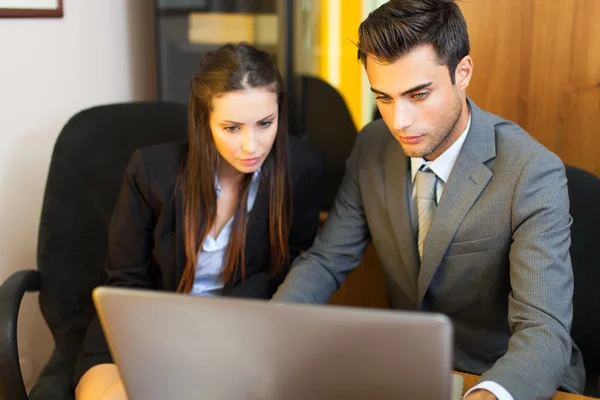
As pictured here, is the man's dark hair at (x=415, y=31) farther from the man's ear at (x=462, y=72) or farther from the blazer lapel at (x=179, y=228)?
the blazer lapel at (x=179, y=228)

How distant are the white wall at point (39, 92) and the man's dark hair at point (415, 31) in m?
0.97

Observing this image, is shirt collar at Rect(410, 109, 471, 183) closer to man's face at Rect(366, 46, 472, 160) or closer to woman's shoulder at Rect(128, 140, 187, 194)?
man's face at Rect(366, 46, 472, 160)

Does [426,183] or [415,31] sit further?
[426,183]

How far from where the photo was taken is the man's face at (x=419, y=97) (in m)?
1.30

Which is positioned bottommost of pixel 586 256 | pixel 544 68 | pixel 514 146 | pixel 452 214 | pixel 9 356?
pixel 9 356

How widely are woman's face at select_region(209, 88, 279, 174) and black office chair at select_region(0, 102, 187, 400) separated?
0.35m

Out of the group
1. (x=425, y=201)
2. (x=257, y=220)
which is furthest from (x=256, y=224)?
(x=425, y=201)

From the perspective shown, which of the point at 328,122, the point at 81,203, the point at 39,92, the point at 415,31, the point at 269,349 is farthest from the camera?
the point at 328,122

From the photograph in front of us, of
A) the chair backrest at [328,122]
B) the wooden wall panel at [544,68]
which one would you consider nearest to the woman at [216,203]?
the chair backrest at [328,122]

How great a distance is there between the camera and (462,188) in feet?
4.47

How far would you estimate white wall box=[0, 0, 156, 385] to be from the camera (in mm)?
1822

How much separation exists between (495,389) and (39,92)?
1434 mm

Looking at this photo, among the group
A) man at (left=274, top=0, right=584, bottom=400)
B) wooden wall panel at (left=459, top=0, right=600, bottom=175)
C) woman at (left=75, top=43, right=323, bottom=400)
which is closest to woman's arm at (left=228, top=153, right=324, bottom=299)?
woman at (left=75, top=43, right=323, bottom=400)

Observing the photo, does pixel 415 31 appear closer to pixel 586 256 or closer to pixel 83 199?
pixel 586 256
